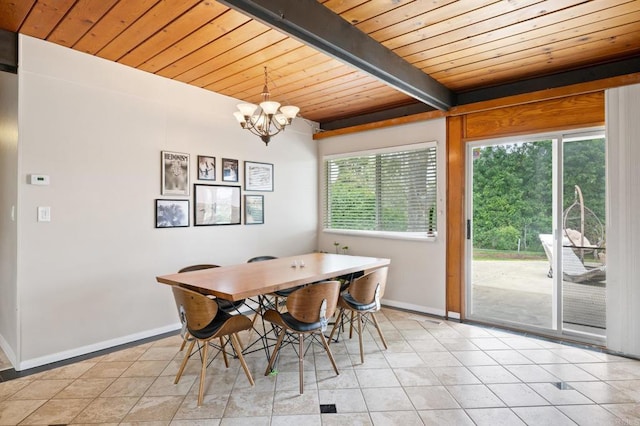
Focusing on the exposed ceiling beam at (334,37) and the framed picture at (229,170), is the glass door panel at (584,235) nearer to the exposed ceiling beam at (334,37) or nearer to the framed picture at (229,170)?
the exposed ceiling beam at (334,37)

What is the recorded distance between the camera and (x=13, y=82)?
2965 mm

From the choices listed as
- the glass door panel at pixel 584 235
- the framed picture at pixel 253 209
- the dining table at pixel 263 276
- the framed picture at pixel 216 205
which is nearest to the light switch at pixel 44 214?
the dining table at pixel 263 276

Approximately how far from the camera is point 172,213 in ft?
12.5

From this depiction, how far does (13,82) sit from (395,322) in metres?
4.24

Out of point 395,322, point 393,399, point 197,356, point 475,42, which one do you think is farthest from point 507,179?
point 197,356

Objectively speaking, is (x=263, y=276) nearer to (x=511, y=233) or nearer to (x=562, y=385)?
(x=562, y=385)

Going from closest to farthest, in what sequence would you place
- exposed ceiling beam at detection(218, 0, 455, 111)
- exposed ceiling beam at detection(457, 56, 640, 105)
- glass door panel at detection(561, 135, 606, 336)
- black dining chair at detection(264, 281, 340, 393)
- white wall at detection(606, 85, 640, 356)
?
1. exposed ceiling beam at detection(218, 0, 455, 111)
2. black dining chair at detection(264, 281, 340, 393)
3. white wall at detection(606, 85, 640, 356)
4. exposed ceiling beam at detection(457, 56, 640, 105)
5. glass door panel at detection(561, 135, 606, 336)

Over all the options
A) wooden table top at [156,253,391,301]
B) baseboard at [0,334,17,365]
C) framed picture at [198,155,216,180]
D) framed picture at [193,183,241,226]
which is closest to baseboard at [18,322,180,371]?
baseboard at [0,334,17,365]

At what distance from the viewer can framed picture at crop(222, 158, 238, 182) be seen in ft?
14.1

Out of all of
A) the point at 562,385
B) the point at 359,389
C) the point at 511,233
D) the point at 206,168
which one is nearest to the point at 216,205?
the point at 206,168

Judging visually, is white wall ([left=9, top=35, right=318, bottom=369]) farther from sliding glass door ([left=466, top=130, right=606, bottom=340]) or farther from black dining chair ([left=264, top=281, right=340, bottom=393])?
sliding glass door ([left=466, top=130, right=606, bottom=340])

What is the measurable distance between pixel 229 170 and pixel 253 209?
60cm

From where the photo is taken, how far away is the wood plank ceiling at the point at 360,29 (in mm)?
2395

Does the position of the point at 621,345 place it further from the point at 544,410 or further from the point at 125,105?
the point at 125,105
